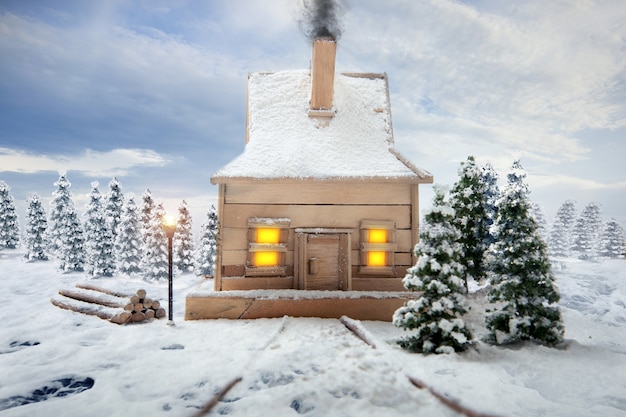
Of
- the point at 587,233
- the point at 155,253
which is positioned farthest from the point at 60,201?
the point at 587,233

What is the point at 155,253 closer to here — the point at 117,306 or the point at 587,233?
the point at 117,306

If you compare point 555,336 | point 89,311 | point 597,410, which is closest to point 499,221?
point 555,336

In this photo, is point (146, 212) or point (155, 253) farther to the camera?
point (146, 212)

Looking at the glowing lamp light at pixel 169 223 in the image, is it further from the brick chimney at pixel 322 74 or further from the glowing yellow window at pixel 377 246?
the brick chimney at pixel 322 74

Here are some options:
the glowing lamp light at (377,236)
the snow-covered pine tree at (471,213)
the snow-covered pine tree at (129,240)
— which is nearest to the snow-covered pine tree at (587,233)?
the snow-covered pine tree at (471,213)

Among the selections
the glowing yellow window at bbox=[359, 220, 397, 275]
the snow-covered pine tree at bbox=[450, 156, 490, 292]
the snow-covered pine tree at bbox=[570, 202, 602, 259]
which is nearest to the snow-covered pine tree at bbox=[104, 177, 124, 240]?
the glowing yellow window at bbox=[359, 220, 397, 275]

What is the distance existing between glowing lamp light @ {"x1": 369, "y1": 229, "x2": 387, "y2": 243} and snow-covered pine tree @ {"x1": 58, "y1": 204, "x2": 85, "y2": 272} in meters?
25.3

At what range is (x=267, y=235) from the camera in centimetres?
973

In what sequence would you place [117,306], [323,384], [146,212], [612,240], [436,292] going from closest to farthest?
[323,384] < [436,292] < [117,306] < [146,212] < [612,240]

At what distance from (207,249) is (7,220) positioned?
2357 cm

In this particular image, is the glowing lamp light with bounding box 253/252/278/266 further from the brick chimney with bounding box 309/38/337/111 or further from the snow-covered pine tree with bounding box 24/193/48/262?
the snow-covered pine tree with bounding box 24/193/48/262

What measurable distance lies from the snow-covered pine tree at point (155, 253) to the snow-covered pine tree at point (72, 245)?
477cm

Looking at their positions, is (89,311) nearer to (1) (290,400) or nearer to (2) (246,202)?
(2) (246,202)

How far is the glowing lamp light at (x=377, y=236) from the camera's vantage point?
9.95 m
